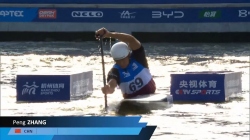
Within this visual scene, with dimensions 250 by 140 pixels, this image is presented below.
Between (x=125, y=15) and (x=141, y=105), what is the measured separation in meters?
21.0

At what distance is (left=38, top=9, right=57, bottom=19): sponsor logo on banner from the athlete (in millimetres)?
20625

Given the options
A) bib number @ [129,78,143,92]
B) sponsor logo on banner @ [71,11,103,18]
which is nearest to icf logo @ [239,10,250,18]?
sponsor logo on banner @ [71,11,103,18]

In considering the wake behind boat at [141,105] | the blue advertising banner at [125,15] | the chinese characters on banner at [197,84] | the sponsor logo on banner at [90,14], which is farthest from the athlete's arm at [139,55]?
the sponsor logo on banner at [90,14]

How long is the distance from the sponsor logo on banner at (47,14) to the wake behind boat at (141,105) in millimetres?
21131

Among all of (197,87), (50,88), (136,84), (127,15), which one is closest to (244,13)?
(127,15)

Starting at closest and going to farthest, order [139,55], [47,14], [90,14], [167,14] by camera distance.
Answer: [139,55] < [167,14] < [90,14] < [47,14]

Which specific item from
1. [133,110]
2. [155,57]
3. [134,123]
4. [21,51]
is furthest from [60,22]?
[134,123]

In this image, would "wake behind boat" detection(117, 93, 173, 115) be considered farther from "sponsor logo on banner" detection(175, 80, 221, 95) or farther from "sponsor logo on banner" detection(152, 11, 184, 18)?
"sponsor logo on banner" detection(152, 11, 184, 18)

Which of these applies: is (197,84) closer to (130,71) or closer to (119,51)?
(130,71)

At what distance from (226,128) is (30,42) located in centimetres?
2355

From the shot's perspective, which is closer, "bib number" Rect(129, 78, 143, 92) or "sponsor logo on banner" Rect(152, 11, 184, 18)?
"bib number" Rect(129, 78, 143, 92)

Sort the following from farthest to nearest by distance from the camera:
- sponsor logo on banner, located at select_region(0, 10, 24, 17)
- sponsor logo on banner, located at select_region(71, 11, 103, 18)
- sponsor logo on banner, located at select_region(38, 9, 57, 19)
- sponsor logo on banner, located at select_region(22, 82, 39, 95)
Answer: sponsor logo on banner, located at select_region(0, 10, 24, 17)
sponsor logo on banner, located at select_region(38, 9, 57, 19)
sponsor logo on banner, located at select_region(71, 11, 103, 18)
sponsor logo on banner, located at select_region(22, 82, 39, 95)

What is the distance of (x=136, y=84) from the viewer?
1642cm

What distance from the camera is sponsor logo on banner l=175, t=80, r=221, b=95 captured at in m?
17.5
